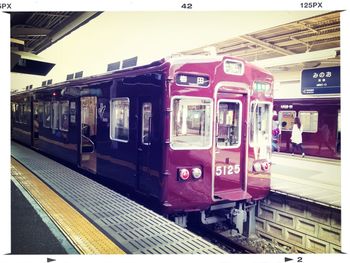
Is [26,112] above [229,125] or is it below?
above

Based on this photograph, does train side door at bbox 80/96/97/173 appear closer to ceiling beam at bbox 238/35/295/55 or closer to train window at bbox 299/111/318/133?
ceiling beam at bbox 238/35/295/55

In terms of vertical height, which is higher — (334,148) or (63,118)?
(63,118)

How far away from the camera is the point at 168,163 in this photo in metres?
3.68

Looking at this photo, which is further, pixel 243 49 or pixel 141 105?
pixel 243 49

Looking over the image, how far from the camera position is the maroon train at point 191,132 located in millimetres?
3705

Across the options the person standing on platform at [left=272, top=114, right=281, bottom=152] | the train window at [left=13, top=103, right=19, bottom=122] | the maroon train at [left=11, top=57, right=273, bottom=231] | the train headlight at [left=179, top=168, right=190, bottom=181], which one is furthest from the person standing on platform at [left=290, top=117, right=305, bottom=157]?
the train window at [left=13, top=103, right=19, bottom=122]

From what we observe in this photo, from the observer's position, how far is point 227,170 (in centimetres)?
408

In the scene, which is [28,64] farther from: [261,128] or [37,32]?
[261,128]

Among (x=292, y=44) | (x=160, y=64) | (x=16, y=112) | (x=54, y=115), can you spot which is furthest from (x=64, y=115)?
(x=16, y=112)

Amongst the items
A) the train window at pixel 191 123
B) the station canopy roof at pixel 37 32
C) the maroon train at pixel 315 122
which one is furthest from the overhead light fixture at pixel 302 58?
the station canopy roof at pixel 37 32

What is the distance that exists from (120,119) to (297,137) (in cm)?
541
